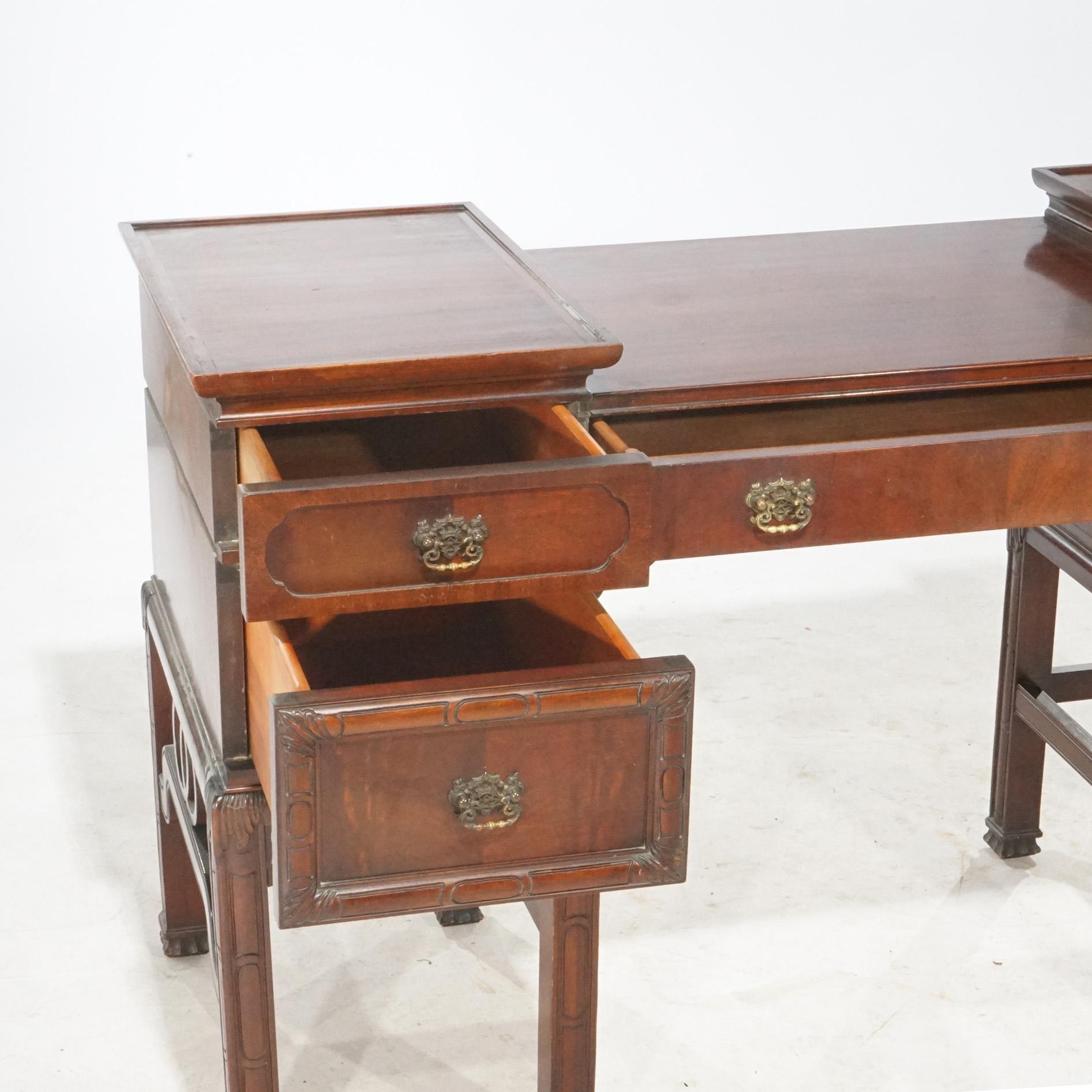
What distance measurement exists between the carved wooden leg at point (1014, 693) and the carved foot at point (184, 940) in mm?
1185

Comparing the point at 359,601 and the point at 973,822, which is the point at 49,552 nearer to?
the point at 973,822

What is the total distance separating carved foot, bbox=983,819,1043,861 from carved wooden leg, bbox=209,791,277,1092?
1.26 metres

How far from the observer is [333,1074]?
2.32 metres

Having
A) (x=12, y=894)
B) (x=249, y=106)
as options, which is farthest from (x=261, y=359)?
(x=249, y=106)

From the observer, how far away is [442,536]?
1685 mm

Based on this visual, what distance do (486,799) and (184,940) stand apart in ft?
3.14

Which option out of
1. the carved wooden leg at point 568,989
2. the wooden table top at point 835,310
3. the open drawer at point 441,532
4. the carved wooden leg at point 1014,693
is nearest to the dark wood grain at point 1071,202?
the wooden table top at point 835,310

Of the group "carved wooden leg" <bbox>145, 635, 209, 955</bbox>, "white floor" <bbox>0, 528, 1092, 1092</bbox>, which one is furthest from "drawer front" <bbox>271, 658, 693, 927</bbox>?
"carved wooden leg" <bbox>145, 635, 209, 955</bbox>

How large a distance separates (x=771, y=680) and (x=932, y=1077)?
1053 millimetres

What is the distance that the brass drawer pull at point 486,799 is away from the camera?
67.9 inches

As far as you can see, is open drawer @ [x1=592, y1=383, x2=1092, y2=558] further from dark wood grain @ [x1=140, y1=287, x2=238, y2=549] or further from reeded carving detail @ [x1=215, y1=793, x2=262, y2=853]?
reeded carving detail @ [x1=215, y1=793, x2=262, y2=853]

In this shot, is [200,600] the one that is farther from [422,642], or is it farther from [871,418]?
[871,418]

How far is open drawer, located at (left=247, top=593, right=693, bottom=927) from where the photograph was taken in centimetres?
167

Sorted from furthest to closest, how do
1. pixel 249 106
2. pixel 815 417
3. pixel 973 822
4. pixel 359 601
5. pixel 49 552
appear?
pixel 249 106 → pixel 49 552 → pixel 973 822 → pixel 815 417 → pixel 359 601
